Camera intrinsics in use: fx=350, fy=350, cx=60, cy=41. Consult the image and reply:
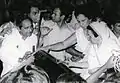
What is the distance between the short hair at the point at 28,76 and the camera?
344cm

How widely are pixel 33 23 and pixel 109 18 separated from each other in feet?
2.52

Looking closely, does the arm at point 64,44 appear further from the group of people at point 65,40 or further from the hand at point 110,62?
the hand at point 110,62

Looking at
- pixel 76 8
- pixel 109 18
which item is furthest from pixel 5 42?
pixel 109 18

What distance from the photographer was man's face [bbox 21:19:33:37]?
3.46 metres

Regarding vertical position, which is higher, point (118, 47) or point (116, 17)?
point (116, 17)

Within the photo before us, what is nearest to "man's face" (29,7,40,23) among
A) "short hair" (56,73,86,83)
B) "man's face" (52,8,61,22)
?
"man's face" (52,8,61,22)

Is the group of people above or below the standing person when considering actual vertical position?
below

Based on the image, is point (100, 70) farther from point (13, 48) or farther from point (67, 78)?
point (13, 48)

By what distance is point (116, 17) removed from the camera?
3.55 m

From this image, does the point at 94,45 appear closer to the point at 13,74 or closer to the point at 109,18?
the point at 109,18

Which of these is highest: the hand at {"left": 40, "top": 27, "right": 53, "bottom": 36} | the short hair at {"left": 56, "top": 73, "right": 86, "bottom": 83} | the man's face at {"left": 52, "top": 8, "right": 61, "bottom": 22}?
the man's face at {"left": 52, "top": 8, "right": 61, "bottom": 22}

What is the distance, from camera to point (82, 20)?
3.53 m

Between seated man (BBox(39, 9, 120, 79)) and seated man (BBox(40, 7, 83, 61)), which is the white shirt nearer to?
seated man (BBox(40, 7, 83, 61))

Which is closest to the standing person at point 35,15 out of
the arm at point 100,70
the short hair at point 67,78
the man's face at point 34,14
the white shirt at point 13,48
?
the man's face at point 34,14
